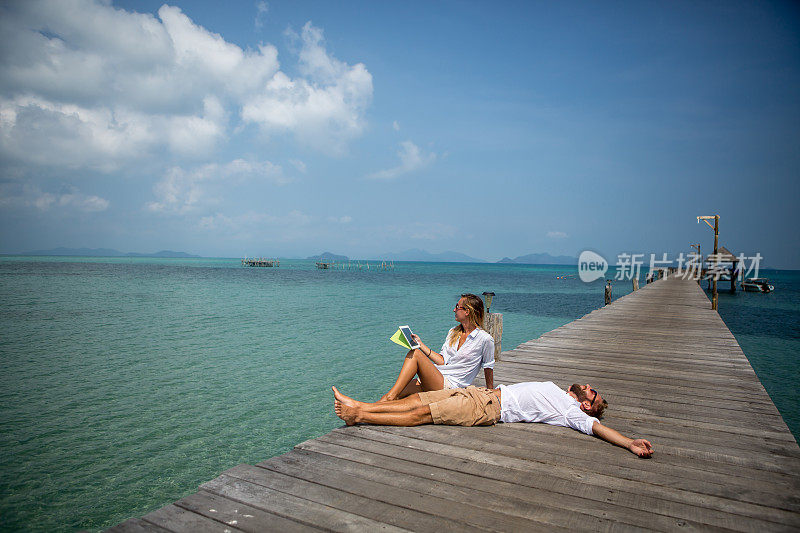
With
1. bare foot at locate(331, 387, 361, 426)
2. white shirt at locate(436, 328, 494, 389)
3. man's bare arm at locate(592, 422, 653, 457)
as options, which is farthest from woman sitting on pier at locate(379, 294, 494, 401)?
man's bare arm at locate(592, 422, 653, 457)

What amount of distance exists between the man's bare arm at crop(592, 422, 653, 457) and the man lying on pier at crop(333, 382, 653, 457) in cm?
4

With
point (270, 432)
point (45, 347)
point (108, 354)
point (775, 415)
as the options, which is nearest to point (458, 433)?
point (775, 415)

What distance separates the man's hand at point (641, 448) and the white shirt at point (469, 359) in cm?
150

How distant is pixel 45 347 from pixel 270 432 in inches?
409

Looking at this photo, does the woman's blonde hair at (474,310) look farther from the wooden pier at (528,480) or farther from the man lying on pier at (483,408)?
the wooden pier at (528,480)

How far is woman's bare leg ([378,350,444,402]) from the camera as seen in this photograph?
4.59 metres

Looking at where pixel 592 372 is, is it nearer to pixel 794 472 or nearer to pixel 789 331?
pixel 794 472

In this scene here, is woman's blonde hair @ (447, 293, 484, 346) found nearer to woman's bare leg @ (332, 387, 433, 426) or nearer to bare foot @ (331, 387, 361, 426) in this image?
woman's bare leg @ (332, 387, 433, 426)

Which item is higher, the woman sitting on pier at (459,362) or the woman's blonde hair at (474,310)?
the woman's blonde hair at (474,310)

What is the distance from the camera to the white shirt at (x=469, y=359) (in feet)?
15.5

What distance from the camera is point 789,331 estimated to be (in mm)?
18969

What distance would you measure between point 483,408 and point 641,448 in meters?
1.38

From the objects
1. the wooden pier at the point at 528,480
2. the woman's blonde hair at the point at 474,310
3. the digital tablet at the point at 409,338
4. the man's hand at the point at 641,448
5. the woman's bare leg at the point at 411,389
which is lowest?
the wooden pier at the point at 528,480

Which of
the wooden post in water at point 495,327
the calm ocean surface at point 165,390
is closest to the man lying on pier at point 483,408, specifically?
the calm ocean surface at point 165,390
